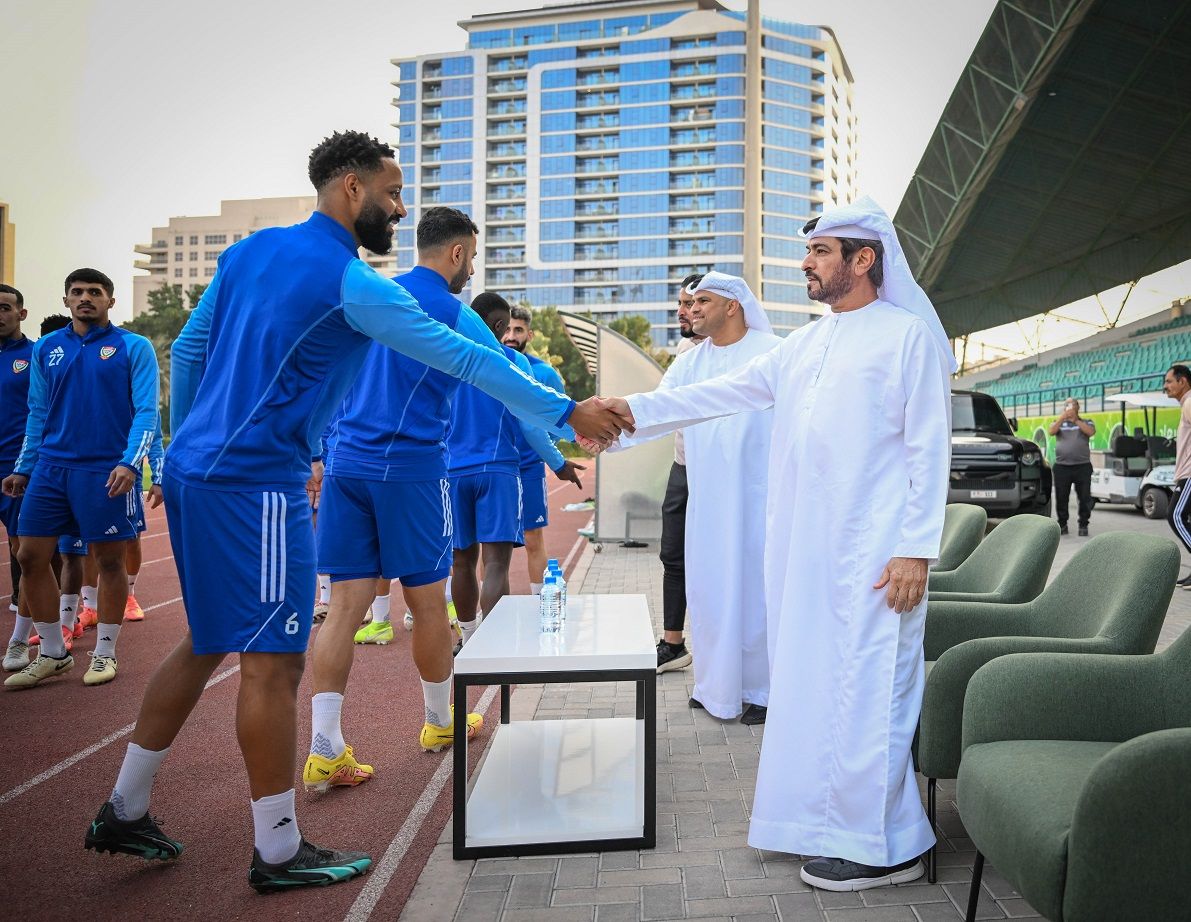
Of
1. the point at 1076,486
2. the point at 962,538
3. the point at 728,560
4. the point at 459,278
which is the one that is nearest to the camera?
the point at 459,278

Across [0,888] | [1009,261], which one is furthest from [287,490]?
[1009,261]

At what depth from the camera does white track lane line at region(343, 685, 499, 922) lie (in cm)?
296

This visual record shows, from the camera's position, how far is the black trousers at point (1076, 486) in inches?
580

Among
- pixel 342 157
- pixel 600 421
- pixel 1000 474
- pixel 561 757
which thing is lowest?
pixel 561 757

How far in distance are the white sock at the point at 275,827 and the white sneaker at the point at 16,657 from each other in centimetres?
375

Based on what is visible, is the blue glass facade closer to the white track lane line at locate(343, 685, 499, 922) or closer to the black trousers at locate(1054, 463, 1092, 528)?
the black trousers at locate(1054, 463, 1092, 528)

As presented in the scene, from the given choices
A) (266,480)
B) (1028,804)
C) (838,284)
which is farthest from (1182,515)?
(266,480)

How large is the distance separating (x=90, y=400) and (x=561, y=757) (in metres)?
3.56

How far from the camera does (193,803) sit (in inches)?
149

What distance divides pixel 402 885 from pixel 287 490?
4.39 ft

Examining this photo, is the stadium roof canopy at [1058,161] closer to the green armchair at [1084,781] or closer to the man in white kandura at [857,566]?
the man in white kandura at [857,566]

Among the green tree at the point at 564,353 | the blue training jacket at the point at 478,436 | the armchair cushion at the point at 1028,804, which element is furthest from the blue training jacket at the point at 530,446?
the green tree at the point at 564,353

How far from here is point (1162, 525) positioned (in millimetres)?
15617

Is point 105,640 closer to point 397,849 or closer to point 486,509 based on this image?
point 486,509
